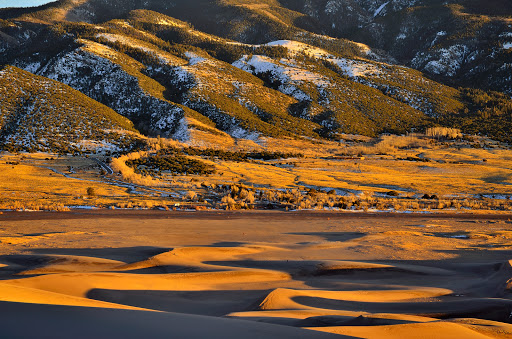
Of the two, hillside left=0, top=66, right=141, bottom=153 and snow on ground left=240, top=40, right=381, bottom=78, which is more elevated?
snow on ground left=240, top=40, right=381, bottom=78

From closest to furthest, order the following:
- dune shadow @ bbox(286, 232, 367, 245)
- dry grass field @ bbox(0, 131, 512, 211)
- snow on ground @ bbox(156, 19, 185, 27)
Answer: dune shadow @ bbox(286, 232, 367, 245) < dry grass field @ bbox(0, 131, 512, 211) < snow on ground @ bbox(156, 19, 185, 27)

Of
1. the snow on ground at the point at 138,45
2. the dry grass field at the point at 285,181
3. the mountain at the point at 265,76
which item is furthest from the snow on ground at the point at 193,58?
the dry grass field at the point at 285,181

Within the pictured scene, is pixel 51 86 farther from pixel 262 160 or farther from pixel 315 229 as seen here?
pixel 315 229

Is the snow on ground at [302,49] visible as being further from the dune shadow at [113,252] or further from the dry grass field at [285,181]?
the dune shadow at [113,252]

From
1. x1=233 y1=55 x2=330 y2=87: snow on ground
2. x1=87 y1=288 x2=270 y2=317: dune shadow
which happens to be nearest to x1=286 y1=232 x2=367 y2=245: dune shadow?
x1=87 y1=288 x2=270 y2=317: dune shadow

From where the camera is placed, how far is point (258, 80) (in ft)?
358

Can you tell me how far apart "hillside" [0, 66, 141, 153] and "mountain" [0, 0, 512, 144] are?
10.8 m

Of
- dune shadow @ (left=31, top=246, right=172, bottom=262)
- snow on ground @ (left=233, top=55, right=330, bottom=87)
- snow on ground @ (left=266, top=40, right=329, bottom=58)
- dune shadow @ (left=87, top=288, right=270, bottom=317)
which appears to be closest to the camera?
dune shadow @ (left=87, top=288, right=270, bottom=317)

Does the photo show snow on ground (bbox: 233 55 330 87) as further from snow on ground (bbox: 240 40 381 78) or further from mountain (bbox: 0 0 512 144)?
mountain (bbox: 0 0 512 144)

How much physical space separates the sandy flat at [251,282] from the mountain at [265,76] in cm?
6480

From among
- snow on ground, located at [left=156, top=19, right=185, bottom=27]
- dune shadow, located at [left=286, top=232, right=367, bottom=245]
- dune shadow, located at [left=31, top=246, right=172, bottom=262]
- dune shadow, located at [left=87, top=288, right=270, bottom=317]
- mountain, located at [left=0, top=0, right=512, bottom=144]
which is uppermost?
snow on ground, located at [left=156, top=19, right=185, bottom=27]

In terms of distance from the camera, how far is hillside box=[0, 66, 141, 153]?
6034 centimetres

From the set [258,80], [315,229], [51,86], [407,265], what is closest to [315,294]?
[407,265]

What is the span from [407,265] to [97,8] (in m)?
207
